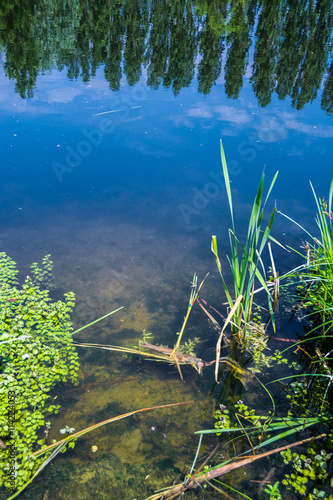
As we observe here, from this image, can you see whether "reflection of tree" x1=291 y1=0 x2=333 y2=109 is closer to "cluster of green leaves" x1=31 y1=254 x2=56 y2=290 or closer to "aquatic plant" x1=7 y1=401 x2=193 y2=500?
"cluster of green leaves" x1=31 y1=254 x2=56 y2=290

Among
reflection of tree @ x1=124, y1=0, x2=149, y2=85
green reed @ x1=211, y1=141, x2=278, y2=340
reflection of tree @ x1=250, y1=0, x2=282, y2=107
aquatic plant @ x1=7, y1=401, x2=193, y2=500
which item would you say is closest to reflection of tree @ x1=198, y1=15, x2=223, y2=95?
reflection of tree @ x1=250, y1=0, x2=282, y2=107

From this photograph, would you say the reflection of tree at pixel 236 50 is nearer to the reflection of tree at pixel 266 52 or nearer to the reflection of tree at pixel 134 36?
the reflection of tree at pixel 266 52

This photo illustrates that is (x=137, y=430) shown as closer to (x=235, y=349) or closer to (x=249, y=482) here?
(x=249, y=482)

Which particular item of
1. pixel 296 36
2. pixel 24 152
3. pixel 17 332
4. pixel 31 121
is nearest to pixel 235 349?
pixel 17 332

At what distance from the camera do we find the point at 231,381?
2.12 meters

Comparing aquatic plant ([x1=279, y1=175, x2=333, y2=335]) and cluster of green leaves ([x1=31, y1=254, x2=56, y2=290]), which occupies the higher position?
aquatic plant ([x1=279, y1=175, x2=333, y2=335])

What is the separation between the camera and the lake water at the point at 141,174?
1.95 metres

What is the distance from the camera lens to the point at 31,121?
466 centimetres

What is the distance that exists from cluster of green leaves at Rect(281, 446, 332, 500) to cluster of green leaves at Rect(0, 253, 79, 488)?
1.19 metres

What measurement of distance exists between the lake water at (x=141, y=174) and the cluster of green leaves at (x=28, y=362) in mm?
108

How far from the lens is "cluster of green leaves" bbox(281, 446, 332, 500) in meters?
1.59

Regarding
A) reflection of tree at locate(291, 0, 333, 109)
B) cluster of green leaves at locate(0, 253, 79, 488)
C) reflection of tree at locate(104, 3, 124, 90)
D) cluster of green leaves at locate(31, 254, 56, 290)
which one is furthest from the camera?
reflection of tree at locate(104, 3, 124, 90)

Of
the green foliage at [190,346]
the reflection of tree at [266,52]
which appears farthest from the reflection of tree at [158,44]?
the green foliage at [190,346]

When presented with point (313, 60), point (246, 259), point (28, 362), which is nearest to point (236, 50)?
point (313, 60)
